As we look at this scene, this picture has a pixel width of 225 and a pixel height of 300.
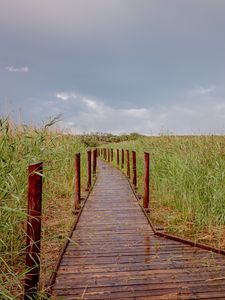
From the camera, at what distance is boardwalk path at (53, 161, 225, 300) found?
3.78 meters

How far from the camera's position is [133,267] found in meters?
4.50

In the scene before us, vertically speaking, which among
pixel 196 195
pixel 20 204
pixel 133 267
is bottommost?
pixel 133 267

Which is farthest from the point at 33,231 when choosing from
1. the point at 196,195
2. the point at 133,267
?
the point at 196,195

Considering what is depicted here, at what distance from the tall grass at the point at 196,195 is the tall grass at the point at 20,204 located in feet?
6.84

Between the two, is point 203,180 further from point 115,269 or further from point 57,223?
point 115,269

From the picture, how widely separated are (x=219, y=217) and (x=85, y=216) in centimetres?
274

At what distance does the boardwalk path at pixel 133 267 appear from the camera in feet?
12.4

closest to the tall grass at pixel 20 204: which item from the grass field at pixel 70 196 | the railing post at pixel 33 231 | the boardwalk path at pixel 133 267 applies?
the grass field at pixel 70 196

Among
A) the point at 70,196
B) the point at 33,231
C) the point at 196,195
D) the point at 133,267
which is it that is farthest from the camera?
the point at 70,196

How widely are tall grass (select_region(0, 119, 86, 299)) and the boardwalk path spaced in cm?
38

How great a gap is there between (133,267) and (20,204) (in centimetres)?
175

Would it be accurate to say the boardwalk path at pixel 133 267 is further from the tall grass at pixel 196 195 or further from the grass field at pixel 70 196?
the tall grass at pixel 196 195

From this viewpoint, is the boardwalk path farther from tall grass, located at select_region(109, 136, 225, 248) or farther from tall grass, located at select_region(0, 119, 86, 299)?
tall grass, located at select_region(109, 136, 225, 248)

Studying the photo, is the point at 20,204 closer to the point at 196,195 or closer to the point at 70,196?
the point at 196,195
